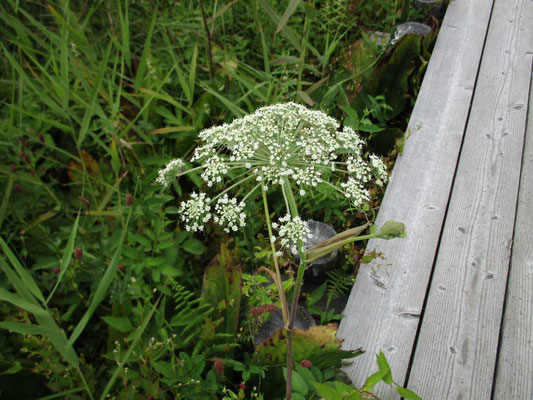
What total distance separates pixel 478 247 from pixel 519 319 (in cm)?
33

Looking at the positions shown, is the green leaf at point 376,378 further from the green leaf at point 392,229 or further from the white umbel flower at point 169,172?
the white umbel flower at point 169,172

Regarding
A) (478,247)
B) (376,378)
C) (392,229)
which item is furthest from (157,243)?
(478,247)

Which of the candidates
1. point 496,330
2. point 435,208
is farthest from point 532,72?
point 496,330

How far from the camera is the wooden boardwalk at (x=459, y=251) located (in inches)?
54.1

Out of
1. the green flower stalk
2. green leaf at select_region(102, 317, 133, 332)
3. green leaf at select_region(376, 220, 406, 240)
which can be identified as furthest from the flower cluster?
green leaf at select_region(102, 317, 133, 332)

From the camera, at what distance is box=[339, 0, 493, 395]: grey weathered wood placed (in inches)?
56.9

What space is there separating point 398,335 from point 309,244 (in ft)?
1.76

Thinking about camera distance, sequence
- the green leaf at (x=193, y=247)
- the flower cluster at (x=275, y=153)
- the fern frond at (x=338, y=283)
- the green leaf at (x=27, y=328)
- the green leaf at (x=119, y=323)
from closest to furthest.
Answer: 1. the green leaf at (x=27, y=328)
2. the flower cluster at (x=275, y=153)
3. the green leaf at (x=119, y=323)
4. the fern frond at (x=338, y=283)
5. the green leaf at (x=193, y=247)

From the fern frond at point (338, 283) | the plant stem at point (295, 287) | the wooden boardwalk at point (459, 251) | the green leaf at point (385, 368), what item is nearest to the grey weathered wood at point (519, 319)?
the wooden boardwalk at point (459, 251)

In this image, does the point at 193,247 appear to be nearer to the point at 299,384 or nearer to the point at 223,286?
the point at 223,286

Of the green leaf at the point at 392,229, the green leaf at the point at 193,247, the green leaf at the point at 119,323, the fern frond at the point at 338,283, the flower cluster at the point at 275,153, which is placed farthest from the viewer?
the green leaf at the point at 193,247

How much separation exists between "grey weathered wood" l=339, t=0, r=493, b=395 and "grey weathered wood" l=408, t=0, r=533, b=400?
0.06m

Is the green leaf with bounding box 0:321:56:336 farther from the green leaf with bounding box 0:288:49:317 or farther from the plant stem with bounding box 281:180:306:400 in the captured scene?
the plant stem with bounding box 281:180:306:400

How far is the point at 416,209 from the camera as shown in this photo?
1824 mm
